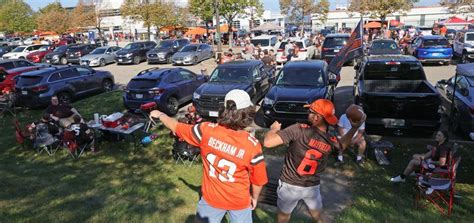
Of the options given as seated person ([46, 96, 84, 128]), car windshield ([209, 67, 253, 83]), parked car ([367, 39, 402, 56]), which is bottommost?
seated person ([46, 96, 84, 128])

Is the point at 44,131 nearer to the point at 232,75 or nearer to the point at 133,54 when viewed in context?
the point at 232,75

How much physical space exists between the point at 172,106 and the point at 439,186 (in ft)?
28.1

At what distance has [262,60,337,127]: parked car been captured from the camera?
30.2ft

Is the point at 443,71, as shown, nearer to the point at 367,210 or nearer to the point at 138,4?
the point at 367,210

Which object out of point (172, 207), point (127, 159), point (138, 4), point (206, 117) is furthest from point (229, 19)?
point (172, 207)

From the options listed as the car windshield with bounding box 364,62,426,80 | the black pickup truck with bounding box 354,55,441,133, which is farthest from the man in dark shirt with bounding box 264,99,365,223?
the car windshield with bounding box 364,62,426,80

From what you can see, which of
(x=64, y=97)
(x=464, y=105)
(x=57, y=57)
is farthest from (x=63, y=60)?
(x=464, y=105)

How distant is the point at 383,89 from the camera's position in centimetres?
998

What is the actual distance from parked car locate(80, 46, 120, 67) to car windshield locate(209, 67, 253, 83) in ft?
56.9

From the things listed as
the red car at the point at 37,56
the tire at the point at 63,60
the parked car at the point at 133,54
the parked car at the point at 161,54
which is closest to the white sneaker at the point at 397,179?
the parked car at the point at 161,54

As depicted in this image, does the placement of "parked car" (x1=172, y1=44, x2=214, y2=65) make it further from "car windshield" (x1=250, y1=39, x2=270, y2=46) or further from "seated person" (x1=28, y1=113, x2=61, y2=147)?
"seated person" (x1=28, y1=113, x2=61, y2=147)

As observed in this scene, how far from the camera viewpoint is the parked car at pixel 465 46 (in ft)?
64.8

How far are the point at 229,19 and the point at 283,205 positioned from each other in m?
33.9

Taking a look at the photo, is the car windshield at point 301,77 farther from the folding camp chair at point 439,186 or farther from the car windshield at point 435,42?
the car windshield at point 435,42
